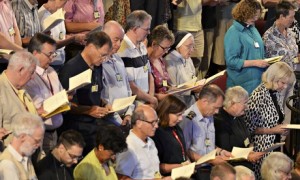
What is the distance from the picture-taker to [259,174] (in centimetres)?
868

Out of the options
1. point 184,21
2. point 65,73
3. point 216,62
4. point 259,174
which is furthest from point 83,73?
point 216,62

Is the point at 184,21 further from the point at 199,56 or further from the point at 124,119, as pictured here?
the point at 124,119

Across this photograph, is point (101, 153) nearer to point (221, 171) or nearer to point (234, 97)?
point (221, 171)

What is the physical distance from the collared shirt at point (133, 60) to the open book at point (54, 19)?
2.43ft

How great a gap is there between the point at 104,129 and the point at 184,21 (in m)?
3.59

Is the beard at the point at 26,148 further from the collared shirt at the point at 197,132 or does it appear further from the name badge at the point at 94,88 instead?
the collared shirt at the point at 197,132

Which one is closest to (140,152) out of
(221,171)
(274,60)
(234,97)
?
(221,171)

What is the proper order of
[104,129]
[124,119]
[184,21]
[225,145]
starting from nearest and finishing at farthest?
[104,129] < [124,119] < [225,145] < [184,21]

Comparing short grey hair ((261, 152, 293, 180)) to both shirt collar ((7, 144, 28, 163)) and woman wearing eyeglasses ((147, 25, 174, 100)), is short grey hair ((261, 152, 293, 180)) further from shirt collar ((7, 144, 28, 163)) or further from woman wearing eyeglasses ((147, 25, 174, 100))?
shirt collar ((7, 144, 28, 163))

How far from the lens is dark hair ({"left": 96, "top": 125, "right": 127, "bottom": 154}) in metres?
6.75

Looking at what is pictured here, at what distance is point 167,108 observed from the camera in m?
7.66

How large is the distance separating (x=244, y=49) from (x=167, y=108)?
216cm

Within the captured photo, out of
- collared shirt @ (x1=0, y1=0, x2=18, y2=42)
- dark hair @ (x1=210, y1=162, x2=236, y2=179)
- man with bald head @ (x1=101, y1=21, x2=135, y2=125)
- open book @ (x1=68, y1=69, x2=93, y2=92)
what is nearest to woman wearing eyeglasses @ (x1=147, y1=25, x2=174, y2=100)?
man with bald head @ (x1=101, y1=21, x2=135, y2=125)

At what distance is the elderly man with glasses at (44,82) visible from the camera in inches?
274
